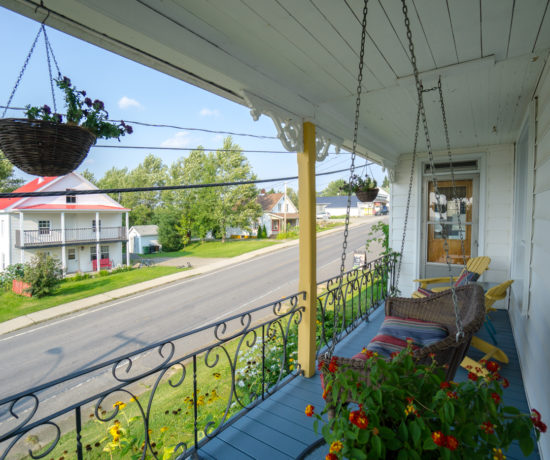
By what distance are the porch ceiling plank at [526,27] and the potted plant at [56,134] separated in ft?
6.57

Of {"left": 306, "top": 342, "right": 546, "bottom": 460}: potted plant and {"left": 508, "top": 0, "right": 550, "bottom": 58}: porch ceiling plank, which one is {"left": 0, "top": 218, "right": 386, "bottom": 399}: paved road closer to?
{"left": 306, "top": 342, "right": 546, "bottom": 460}: potted plant

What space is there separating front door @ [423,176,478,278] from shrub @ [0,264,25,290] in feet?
42.3

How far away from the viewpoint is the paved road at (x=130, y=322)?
20.2 ft

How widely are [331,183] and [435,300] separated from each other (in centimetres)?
5241

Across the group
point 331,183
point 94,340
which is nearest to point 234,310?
point 94,340

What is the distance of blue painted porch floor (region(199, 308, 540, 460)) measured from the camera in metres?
1.61

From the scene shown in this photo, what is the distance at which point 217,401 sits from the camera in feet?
11.7

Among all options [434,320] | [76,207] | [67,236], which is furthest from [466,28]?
[67,236]

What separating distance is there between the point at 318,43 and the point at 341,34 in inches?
5.2

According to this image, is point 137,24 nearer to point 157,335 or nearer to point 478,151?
point 478,151

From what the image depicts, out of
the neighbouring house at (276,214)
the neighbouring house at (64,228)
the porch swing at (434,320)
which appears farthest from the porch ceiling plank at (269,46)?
the neighbouring house at (276,214)

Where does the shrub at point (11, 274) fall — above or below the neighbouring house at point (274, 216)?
below

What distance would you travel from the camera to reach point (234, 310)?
8.37 meters

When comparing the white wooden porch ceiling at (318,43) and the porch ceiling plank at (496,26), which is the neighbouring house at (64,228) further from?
the porch ceiling plank at (496,26)
